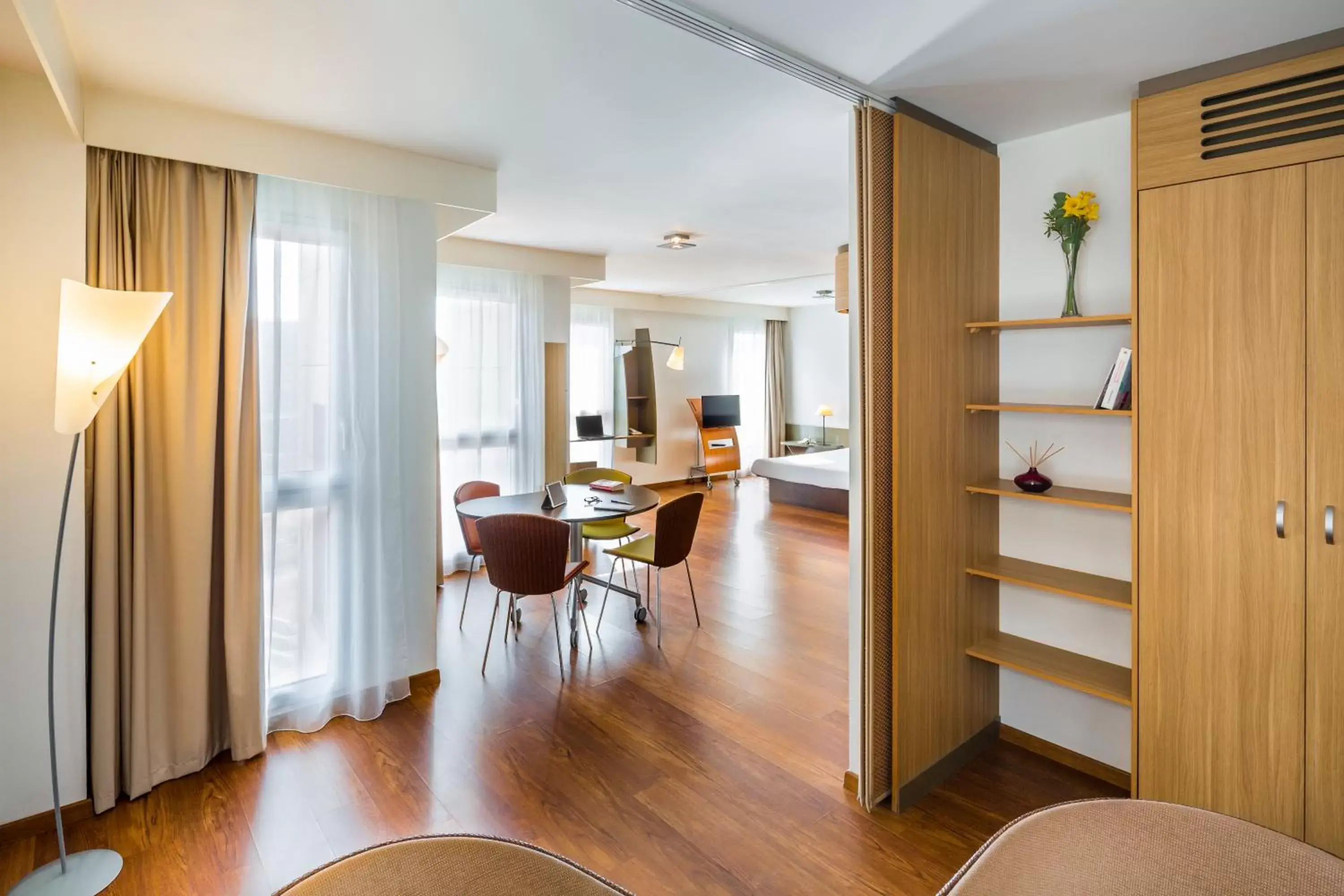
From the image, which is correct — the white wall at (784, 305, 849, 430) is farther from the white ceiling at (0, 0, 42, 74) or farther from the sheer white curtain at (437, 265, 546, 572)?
the white ceiling at (0, 0, 42, 74)

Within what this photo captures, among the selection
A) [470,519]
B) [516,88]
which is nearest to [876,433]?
[516,88]

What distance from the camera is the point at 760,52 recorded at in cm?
202

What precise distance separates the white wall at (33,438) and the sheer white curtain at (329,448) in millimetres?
657

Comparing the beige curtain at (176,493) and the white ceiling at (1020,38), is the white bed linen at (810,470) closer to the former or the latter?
the white ceiling at (1020,38)

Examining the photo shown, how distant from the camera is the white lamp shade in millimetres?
1968

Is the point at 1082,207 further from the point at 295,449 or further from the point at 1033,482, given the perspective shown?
the point at 295,449

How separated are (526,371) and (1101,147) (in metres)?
4.33

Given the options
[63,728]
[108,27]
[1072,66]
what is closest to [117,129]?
[108,27]

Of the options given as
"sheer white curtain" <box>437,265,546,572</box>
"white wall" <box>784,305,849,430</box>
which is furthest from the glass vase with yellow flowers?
"white wall" <box>784,305,849,430</box>

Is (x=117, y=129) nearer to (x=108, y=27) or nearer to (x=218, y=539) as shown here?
(x=108, y=27)

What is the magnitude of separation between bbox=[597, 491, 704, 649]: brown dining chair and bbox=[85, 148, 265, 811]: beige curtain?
1952 mm

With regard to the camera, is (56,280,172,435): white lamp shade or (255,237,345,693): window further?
(255,237,345,693): window

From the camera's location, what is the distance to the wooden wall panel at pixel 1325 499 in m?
1.80

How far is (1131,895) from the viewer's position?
1020mm
